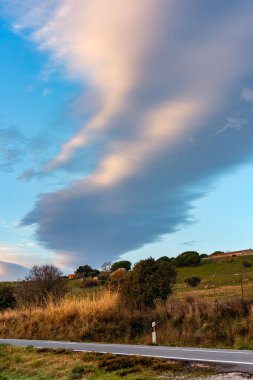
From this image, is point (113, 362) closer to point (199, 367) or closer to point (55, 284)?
point (199, 367)

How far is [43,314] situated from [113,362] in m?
17.6

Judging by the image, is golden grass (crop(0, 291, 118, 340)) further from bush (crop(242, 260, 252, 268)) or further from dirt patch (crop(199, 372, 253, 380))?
bush (crop(242, 260, 252, 268))

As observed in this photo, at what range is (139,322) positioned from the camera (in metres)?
26.3

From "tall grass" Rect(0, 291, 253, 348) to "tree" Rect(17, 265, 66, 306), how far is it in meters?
11.2

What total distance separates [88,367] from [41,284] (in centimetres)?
3280

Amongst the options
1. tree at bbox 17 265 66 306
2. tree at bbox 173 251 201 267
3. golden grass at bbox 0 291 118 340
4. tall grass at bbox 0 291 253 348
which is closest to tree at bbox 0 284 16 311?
tree at bbox 17 265 66 306

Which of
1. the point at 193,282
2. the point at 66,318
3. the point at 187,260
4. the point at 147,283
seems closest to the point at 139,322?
the point at 147,283

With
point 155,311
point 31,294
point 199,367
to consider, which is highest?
point 31,294

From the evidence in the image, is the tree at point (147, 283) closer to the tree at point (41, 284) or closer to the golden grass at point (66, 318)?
the golden grass at point (66, 318)

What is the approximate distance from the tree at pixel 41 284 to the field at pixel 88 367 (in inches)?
1041

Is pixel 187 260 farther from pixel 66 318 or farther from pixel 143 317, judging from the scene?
pixel 143 317

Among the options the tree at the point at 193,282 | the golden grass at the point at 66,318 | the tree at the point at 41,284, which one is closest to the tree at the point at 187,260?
the tree at the point at 193,282

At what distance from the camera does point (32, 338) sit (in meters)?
30.2

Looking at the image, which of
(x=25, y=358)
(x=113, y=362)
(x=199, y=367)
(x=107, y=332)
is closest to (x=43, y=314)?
(x=107, y=332)
